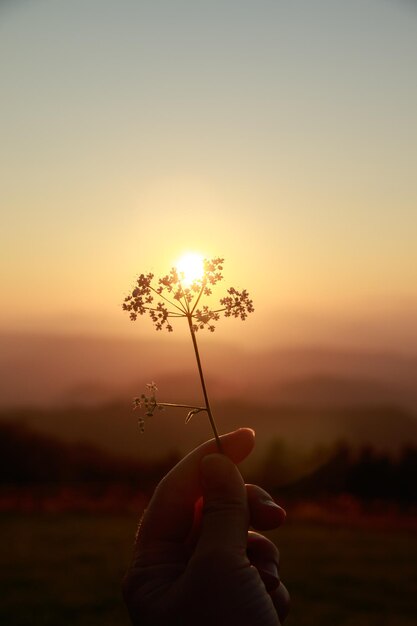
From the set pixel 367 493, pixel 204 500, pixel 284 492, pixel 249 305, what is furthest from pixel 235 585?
pixel 367 493

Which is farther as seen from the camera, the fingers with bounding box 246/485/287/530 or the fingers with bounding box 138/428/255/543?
the fingers with bounding box 246/485/287/530

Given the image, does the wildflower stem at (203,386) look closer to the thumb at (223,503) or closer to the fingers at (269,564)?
the thumb at (223,503)

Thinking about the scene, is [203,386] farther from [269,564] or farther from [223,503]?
[269,564]

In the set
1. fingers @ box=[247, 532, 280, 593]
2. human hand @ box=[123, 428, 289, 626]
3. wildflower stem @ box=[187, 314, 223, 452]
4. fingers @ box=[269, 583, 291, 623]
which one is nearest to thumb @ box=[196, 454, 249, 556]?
human hand @ box=[123, 428, 289, 626]

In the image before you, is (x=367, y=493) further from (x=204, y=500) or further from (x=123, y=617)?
(x=204, y=500)

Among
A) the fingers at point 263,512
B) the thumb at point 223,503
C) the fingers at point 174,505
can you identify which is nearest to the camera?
the thumb at point 223,503

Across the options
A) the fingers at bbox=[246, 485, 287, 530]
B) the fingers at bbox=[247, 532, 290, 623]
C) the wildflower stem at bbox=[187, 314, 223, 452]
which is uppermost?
the wildflower stem at bbox=[187, 314, 223, 452]

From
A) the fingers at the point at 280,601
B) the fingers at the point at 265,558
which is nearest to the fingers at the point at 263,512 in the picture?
the fingers at the point at 265,558

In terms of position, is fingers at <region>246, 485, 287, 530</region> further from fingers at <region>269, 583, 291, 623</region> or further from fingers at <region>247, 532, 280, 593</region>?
fingers at <region>269, 583, 291, 623</region>
